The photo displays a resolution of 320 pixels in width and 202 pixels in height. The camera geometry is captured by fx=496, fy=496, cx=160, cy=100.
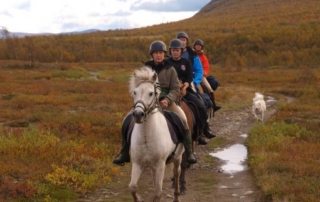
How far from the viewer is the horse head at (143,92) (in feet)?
24.1

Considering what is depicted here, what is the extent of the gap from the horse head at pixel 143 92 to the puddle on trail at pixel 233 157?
5.07 m

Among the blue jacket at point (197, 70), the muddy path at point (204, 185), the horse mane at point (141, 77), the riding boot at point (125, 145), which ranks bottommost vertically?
the muddy path at point (204, 185)

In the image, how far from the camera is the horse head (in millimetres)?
7340

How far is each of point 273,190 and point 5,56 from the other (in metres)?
57.2

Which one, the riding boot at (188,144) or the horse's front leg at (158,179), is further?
the riding boot at (188,144)

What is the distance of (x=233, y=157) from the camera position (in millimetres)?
13938

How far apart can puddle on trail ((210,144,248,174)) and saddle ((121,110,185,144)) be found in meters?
3.70

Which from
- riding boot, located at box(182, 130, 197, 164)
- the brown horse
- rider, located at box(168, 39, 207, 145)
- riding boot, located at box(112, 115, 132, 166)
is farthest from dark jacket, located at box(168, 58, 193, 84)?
riding boot, located at box(112, 115, 132, 166)

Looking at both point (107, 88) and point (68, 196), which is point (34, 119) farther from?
point (107, 88)

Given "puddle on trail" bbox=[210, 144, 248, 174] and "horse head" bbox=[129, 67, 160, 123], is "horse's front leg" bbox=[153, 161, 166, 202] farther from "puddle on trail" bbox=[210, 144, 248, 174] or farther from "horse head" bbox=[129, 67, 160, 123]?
"puddle on trail" bbox=[210, 144, 248, 174]

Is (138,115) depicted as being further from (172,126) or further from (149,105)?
(172,126)

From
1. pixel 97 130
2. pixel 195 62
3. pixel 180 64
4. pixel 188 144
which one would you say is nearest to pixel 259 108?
pixel 97 130

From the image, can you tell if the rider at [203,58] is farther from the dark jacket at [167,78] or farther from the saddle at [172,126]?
the saddle at [172,126]

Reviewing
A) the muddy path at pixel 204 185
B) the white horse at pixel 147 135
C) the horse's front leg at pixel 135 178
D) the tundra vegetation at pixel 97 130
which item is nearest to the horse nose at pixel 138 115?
the white horse at pixel 147 135
